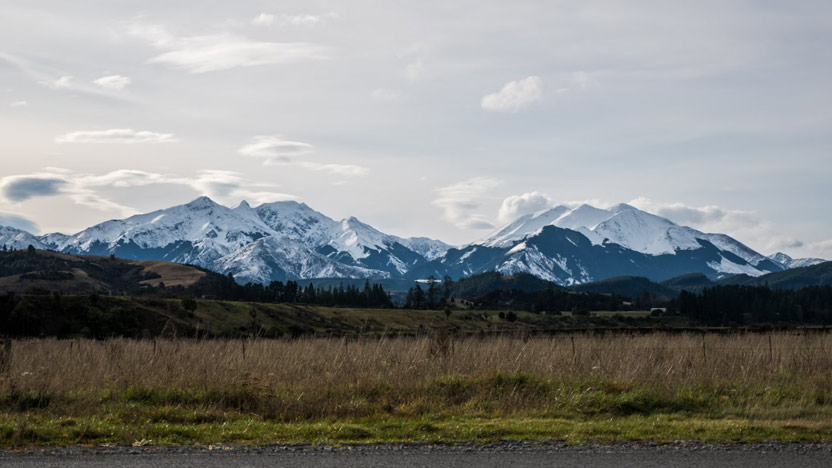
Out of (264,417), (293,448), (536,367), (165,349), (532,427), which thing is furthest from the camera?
(165,349)

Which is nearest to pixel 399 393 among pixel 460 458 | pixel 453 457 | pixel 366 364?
pixel 366 364

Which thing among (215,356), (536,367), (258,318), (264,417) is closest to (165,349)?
(215,356)

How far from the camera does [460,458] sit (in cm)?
1457

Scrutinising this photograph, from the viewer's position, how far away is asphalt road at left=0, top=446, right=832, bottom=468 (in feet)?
45.6

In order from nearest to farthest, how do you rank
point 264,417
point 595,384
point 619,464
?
point 619,464 < point 264,417 < point 595,384

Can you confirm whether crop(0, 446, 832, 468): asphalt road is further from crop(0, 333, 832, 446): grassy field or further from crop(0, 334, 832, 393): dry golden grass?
crop(0, 334, 832, 393): dry golden grass

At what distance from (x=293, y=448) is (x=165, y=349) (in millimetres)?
Answer: 14138

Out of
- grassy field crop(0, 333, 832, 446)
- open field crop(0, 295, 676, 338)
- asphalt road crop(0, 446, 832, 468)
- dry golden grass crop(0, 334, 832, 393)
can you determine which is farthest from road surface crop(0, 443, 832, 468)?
open field crop(0, 295, 676, 338)

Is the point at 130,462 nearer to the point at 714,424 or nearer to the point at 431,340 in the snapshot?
the point at 714,424

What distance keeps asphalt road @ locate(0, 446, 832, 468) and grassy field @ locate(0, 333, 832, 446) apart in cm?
120

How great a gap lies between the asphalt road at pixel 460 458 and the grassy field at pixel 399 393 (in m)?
1.20

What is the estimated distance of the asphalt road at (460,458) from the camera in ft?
45.6

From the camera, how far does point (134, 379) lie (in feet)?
74.9

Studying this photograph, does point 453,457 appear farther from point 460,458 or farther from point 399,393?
point 399,393
